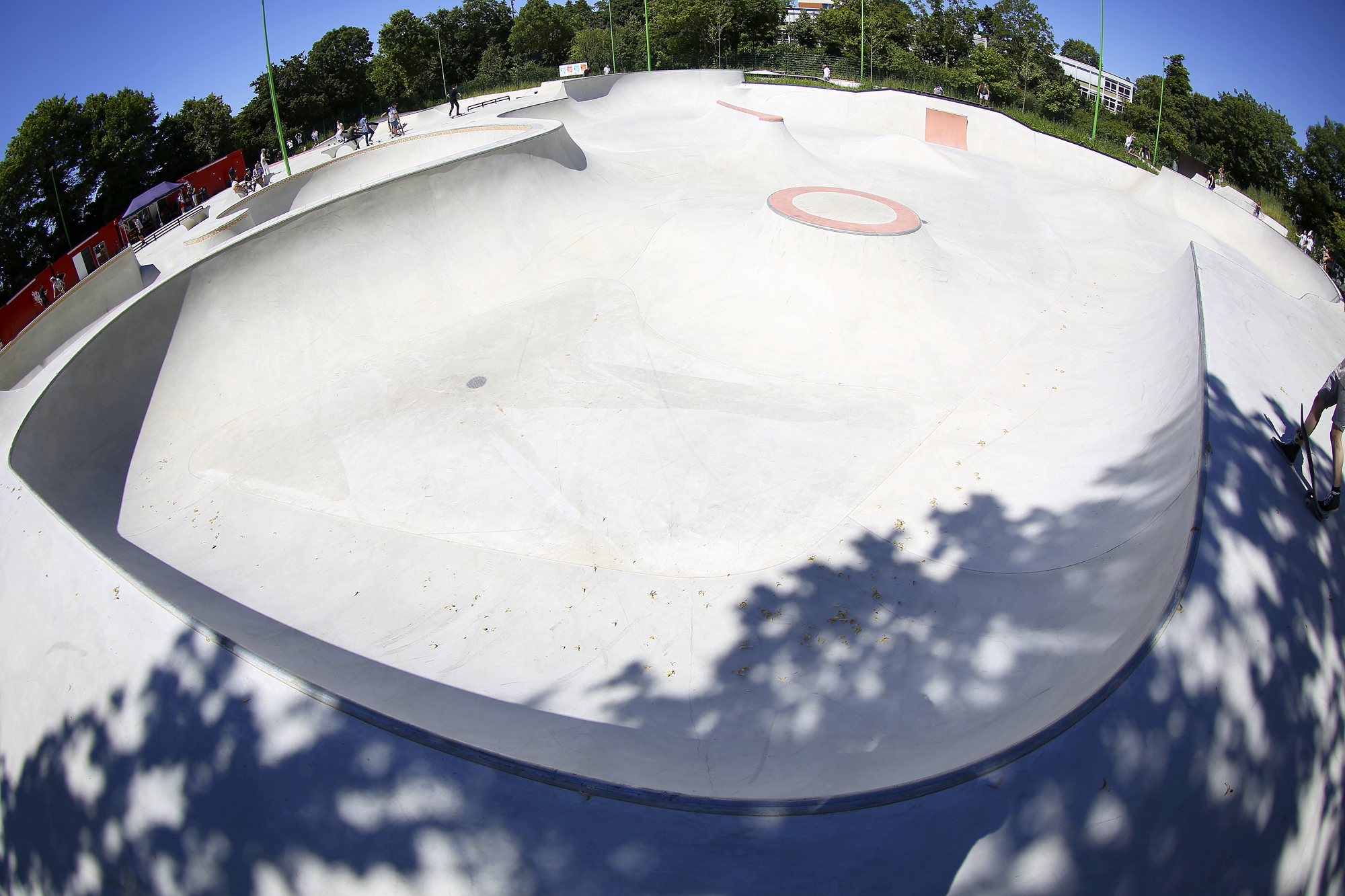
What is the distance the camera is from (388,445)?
8.89m

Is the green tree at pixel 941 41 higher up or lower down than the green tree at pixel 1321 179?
higher up

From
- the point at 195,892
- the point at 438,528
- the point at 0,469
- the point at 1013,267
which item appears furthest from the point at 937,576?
the point at 0,469

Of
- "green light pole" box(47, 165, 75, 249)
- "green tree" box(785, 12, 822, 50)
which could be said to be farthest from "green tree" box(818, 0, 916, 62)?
"green light pole" box(47, 165, 75, 249)

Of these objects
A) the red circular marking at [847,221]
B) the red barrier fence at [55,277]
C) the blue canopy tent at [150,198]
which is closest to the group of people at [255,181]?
the blue canopy tent at [150,198]

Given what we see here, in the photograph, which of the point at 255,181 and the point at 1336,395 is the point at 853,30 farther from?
the point at 1336,395

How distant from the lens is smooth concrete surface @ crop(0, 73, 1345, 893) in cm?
353

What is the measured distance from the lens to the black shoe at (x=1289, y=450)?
587 centimetres

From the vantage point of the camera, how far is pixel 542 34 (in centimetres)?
6931

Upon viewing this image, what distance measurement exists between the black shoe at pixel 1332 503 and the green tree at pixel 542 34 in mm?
80189

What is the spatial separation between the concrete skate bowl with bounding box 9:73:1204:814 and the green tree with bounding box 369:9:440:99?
61.1 metres

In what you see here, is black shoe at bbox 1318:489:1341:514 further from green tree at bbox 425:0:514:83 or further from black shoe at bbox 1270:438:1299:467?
green tree at bbox 425:0:514:83

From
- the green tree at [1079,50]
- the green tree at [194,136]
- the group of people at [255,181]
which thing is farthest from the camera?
the green tree at [1079,50]

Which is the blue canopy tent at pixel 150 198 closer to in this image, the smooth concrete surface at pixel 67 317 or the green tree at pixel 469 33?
the smooth concrete surface at pixel 67 317

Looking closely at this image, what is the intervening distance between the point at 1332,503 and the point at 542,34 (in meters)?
80.4
